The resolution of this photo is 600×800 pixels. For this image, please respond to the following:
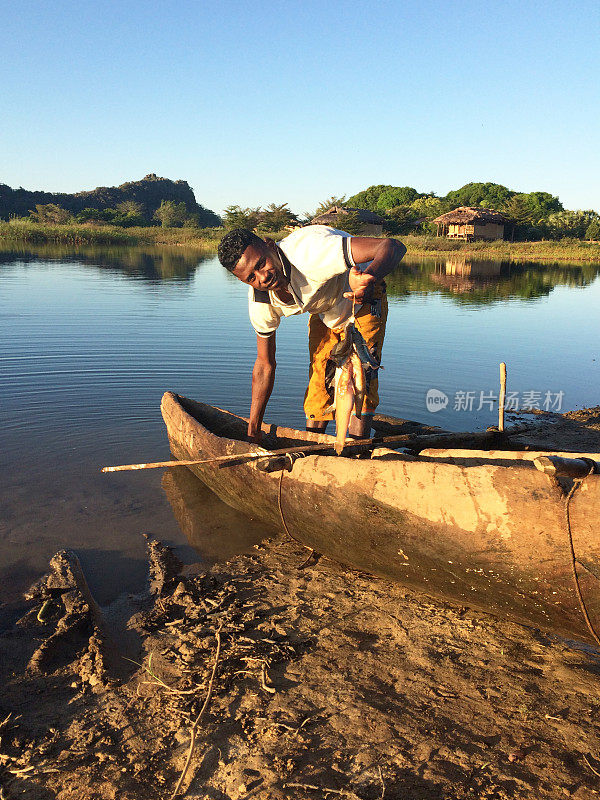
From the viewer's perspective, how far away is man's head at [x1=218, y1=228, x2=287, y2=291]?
3371 mm

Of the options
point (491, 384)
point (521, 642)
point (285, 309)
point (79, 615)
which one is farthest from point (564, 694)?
point (491, 384)

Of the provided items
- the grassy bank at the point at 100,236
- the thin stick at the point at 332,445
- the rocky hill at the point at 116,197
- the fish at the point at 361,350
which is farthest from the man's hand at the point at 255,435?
the rocky hill at the point at 116,197

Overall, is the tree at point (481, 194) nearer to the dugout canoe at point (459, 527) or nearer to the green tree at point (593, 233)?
the green tree at point (593, 233)

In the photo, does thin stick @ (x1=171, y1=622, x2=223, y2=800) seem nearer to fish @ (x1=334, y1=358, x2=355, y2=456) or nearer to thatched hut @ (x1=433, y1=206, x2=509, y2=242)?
fish @ (x1=334, y1=358, x2=355, y2=456)

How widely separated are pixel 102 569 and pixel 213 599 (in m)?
0.92

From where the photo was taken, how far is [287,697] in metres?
2.36

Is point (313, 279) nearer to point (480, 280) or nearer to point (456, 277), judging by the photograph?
point (480, 280)

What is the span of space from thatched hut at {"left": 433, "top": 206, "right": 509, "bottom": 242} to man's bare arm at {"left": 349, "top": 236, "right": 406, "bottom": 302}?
44.2 meters

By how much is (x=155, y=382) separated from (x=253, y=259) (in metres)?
5.06

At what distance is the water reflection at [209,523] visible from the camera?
3.94 m

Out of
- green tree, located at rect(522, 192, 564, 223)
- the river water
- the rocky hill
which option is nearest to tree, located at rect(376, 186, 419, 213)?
green tree, located at rect(522, 192, 564, 223)

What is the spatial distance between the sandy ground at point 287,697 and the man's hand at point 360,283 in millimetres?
1769

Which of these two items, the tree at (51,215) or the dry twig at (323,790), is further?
the tree at (51,215)

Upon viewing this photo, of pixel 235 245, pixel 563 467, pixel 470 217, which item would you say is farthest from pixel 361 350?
pixel 470 217
